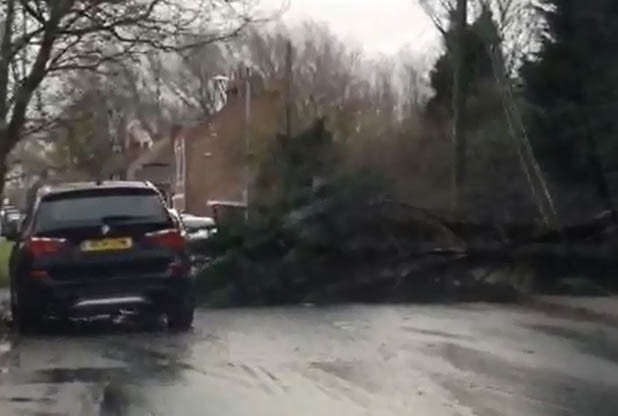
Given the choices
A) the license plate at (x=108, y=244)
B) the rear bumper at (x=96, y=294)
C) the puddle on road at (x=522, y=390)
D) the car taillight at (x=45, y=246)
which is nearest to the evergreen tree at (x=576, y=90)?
the rear bumper at (x=96, y=294)

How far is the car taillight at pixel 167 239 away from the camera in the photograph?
17.6 meters

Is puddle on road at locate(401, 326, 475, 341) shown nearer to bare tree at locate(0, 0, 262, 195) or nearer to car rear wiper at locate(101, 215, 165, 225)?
car rear wiper at locate(101, 215, 165, 225)

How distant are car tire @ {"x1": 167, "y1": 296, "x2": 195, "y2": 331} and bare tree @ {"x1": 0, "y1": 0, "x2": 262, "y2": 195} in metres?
13.2

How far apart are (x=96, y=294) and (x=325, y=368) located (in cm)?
457

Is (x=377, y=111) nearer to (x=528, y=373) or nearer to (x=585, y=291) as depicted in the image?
(x=585, y=291)

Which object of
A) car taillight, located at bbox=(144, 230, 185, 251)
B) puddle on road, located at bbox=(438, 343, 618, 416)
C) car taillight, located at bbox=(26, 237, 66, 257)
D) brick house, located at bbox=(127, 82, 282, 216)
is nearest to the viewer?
puddle on road, located at bbox=(438, 343, 618, 416)

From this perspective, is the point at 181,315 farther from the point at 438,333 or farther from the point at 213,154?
the point at 213,154

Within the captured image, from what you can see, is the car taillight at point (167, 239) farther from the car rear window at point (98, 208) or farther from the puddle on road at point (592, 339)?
the puddle on road at point (592, 339)

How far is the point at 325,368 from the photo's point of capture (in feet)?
44.8

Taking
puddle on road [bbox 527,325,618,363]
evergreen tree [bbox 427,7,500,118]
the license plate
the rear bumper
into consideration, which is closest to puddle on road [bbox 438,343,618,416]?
puddle on road [bbox 527,325,618,363]

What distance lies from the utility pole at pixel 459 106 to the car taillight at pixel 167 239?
17.9m

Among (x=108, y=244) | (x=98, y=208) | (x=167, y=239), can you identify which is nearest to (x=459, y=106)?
(x=167, y=239)

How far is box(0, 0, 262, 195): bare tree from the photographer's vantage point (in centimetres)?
3039

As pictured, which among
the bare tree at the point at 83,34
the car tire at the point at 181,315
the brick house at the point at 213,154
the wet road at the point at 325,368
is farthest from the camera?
the brick house at the point at 213,154
